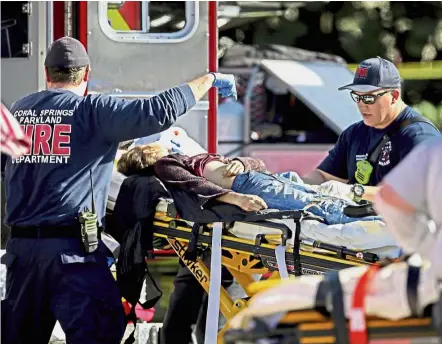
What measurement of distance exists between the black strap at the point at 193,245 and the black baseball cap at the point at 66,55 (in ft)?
3.19

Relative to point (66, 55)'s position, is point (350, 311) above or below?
below

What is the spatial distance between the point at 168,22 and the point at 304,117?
5251 millimetres

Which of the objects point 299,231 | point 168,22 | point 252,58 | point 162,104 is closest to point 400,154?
point 299,231

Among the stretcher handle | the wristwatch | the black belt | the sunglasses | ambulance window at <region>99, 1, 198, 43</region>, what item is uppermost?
ambulance window at <region>99, 1, 198, 43</region>

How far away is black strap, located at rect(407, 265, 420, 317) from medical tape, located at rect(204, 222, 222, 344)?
223cm

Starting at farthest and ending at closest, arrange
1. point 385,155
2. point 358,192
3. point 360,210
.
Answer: point 385,155, point 358,192, point 360,210

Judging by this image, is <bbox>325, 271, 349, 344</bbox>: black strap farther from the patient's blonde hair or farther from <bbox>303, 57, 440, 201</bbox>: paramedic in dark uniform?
the patient's blonde hair

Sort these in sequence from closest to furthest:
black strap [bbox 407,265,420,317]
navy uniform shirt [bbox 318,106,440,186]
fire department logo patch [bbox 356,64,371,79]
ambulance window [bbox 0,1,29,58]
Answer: black strap [bbox 407,265,420,317]
navy uniform shirt [bbox 318,106,440,186]
fire department logo patch [bbox 356,64,371,79]
ambulance window [bbox 0,1,29,58]

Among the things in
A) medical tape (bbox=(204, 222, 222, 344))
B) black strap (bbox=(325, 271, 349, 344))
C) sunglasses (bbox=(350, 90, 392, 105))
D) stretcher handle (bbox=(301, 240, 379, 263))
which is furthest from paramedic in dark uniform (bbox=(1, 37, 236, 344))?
black strap (bbox=(325, 271, 349, 344))

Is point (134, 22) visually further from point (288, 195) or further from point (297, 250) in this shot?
point (297, 250)

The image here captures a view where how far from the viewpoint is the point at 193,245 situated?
5805 mm

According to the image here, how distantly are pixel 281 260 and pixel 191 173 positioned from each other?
0.78 meters

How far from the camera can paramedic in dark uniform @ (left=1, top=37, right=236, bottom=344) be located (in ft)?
17.4

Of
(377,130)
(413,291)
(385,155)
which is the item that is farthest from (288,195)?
(413,291)
